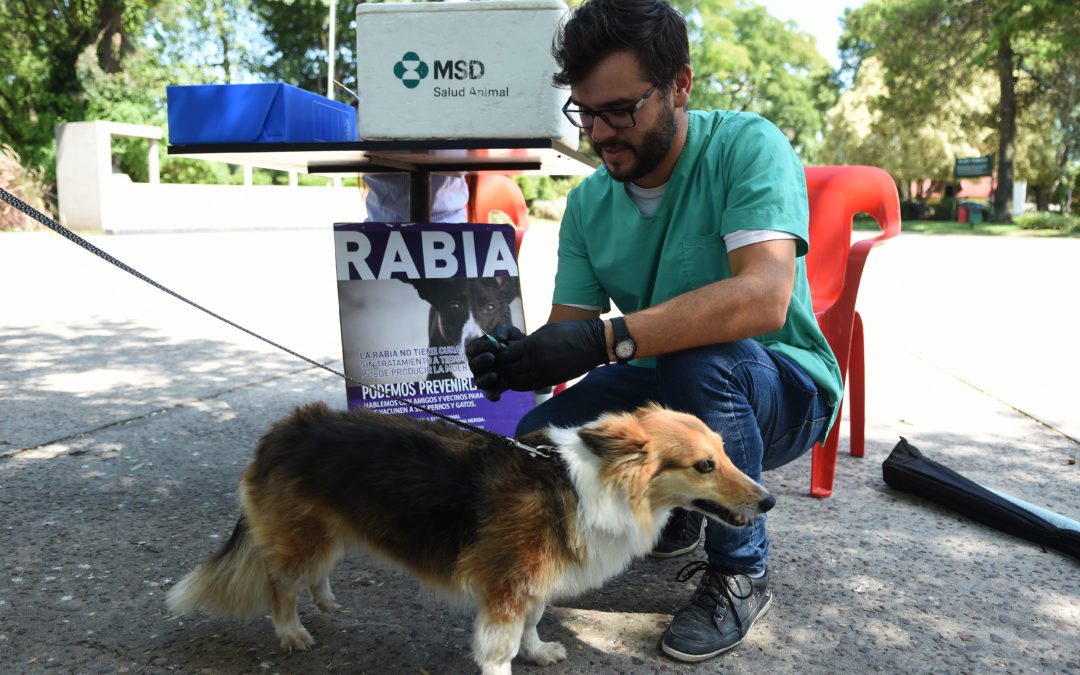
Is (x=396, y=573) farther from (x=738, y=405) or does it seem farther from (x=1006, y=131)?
(x=1006, y=131)

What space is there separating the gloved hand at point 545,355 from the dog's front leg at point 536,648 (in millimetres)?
716

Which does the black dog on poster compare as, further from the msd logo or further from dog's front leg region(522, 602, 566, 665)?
dog's front leg region(522, 602, 566, 665)

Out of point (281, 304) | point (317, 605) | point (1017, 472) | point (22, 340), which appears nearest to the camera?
point (317, 605)

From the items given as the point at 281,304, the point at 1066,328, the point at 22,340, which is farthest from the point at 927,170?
the point at 22,340

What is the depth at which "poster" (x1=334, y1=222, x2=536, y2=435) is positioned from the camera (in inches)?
147

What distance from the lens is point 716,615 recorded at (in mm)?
2486

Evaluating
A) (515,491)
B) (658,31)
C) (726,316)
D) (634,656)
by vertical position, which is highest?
(658,31)

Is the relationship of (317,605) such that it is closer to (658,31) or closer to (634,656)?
(634,656)

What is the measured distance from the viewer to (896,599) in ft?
9.07

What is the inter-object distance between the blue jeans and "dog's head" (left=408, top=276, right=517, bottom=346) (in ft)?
3.28

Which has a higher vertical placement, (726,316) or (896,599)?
(726,316)

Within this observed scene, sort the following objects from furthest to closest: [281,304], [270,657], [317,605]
A: [281,304]
[317,605]
[270,657]

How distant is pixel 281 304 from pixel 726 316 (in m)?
7.61

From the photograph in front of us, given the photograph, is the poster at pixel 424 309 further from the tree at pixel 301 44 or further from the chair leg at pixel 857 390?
the tree at pixel 301 44
